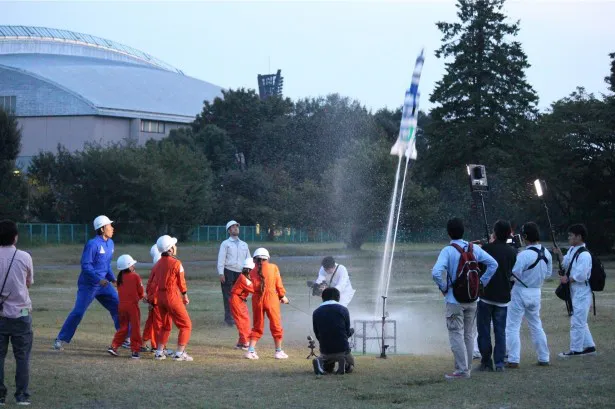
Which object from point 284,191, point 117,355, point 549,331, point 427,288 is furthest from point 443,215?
point 117,355

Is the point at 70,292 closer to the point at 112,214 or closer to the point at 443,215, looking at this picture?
the point at 112,214

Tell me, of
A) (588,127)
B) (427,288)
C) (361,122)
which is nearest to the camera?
(427,288)

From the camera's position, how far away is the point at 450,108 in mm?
59594

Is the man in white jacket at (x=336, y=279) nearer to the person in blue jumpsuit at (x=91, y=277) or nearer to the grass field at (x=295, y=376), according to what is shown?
the grass field at (x=295, y=376)

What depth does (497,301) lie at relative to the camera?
12539 mm

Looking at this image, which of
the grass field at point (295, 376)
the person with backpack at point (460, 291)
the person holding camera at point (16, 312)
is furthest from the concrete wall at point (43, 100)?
the person holding camera at point (16, 312)

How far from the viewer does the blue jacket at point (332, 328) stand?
12.3m

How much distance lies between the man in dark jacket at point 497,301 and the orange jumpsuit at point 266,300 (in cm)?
323

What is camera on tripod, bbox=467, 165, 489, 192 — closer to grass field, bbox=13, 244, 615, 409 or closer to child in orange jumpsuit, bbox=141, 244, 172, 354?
grass field, bbox=13, 244, 615, 409

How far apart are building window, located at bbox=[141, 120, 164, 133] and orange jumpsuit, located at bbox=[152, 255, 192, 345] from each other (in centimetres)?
7433

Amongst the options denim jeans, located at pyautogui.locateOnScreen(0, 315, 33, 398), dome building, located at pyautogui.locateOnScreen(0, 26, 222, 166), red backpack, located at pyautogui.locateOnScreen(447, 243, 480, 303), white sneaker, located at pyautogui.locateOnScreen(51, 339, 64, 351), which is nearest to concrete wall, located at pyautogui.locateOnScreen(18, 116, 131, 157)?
dome building, located at pyautogui.locateOnScreen(0, 26, 222, 166)

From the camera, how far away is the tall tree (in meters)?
58.1

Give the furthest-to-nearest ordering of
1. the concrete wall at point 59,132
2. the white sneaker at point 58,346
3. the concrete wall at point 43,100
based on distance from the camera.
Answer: the concrete wall at point 43,100 → the concrete wall at point 59,132 → the white sneaker at point 58,346

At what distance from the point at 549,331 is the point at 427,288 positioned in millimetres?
12680
